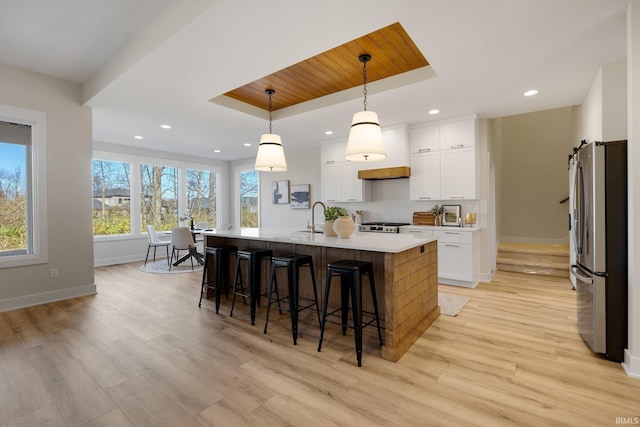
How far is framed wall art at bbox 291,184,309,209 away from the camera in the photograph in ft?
22.9

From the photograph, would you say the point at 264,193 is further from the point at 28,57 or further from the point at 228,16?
the point at 228,16

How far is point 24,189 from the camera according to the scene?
12.7 ft

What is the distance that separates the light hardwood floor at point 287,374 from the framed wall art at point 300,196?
12.8 feet

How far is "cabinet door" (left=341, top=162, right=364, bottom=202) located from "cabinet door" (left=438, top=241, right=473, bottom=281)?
1725 mm

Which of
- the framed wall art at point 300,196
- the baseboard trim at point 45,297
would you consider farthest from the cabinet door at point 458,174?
the baseboard trim at point 45,297

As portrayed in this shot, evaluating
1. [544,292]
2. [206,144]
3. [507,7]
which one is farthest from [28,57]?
[544,292]

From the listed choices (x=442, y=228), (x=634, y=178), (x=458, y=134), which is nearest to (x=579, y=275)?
(x=634, y=178)

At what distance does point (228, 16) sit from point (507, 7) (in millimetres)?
1982

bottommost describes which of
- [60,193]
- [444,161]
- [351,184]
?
[60,193]

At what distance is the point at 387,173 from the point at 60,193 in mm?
4746

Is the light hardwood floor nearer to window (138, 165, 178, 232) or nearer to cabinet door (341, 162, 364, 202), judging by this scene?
cabinet door (341, 162, 364, 202)

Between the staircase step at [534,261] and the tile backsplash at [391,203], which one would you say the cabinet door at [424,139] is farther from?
the staircase step at [534,261]

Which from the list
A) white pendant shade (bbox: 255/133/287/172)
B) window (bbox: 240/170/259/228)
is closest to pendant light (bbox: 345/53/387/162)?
white pendant shade (bbox: 255/133/287/172)

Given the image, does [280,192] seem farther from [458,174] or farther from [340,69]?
[340,69]
